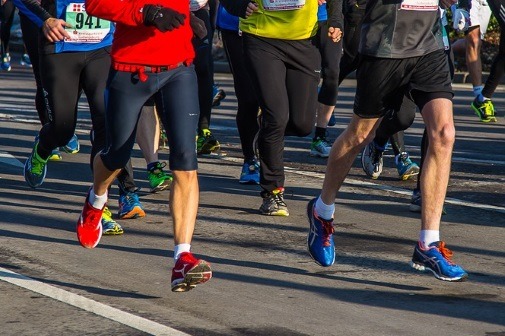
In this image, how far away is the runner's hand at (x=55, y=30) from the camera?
807 centimetres

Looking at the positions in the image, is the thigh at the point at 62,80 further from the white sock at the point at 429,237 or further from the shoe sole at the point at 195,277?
the white sock at the point at 429,237

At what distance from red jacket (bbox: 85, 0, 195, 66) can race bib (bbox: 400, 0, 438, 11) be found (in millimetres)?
1168

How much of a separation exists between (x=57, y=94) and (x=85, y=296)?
241cm

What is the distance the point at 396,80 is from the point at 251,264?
1.27m

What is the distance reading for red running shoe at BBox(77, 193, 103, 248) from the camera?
720 centimetres

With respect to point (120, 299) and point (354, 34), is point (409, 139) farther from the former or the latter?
point (120, 299)

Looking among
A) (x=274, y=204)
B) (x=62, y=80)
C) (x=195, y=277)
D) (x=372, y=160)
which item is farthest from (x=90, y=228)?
(x=372, y=160)

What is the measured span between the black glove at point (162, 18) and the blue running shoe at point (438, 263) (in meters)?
1.70

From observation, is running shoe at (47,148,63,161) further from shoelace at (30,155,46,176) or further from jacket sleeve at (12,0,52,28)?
jacket sleeve at (12,0,52,28)

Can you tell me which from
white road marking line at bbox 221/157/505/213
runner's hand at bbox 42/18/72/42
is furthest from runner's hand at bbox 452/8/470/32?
runner's hand at bbox 42/18/72/42

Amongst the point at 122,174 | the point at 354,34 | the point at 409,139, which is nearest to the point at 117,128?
the point at 122,174

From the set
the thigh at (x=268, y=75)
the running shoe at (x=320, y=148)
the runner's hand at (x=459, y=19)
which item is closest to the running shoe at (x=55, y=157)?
the running shoe at (x=320, y=148)

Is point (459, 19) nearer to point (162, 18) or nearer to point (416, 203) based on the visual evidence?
point (416, 203)

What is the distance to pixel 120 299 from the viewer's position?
6191 millimetres
